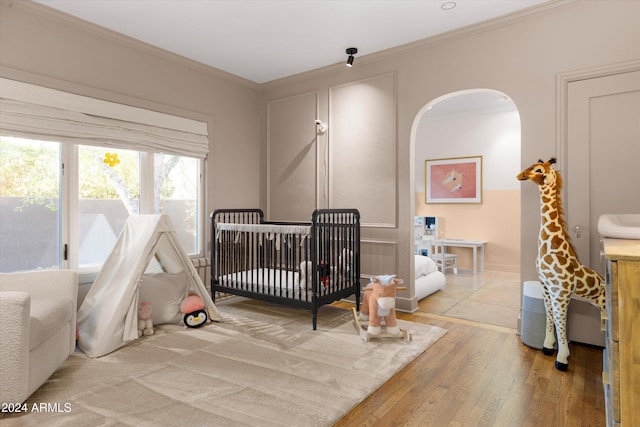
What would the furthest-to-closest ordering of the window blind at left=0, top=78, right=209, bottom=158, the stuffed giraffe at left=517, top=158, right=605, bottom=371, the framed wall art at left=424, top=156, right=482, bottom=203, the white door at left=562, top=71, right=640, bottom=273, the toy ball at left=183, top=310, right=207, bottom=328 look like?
the framed wall art at left=424, top=156, right=482, bottom=203, the toy ball at left=183, top=310, right=207, bottom=328, the window blind at left=0, top=78, right=209, bottom=158, the white door at left=562, top=71, right=640, bottom=273, the stuffed giraffe at left=517, top=158, right=605, bottom=371

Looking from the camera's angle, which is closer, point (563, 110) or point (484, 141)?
point (563, 110)

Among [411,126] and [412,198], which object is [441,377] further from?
[411,126]

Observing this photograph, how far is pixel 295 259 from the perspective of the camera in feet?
10.1

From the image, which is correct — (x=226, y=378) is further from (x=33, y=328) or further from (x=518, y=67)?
(x=518, y=67)

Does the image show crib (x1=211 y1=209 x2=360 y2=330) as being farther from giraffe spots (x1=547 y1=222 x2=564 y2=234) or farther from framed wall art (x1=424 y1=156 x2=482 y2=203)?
framed wall art (x1=424 y1=156 x2=482 y2=203)

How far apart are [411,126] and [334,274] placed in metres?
1.58

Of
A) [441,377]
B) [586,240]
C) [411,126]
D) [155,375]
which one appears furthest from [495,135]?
[155,375]

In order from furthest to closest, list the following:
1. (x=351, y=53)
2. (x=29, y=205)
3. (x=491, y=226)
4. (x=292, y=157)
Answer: (x=491, y=226), (x=292, y=157), (x=351, y=53), (x=29, y=205)

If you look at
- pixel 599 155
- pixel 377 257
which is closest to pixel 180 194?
pixel 377 257

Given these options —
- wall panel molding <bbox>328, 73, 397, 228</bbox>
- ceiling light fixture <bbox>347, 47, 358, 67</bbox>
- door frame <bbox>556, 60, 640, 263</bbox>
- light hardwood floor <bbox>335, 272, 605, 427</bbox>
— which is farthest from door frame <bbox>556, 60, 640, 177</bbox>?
ceiling light fixture <bbox>347, 47, 358, 67</bbox>

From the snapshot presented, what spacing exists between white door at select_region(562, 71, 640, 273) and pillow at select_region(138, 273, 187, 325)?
125 inches

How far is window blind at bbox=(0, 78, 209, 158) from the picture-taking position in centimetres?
268

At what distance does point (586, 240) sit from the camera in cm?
263

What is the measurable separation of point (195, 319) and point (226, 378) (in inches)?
39.4
